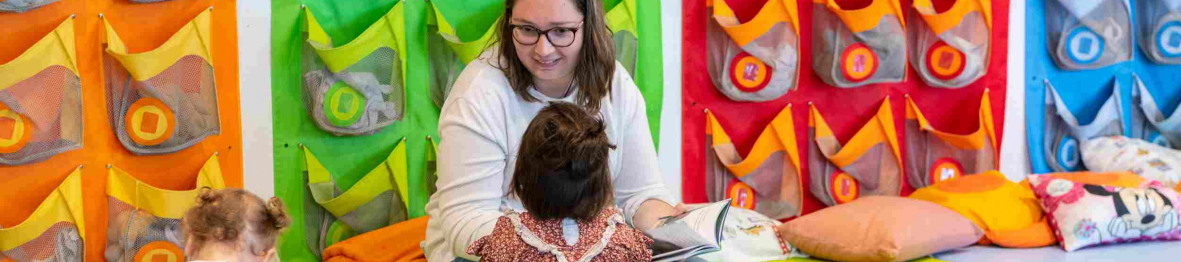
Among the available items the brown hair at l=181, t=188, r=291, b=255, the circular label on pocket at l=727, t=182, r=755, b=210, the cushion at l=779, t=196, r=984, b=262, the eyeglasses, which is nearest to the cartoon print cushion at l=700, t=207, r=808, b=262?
the cushion at l=779, t=196, r=984, b=262

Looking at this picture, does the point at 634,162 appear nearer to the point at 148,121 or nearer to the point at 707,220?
the point at 707,220

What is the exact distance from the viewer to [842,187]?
3.06 m

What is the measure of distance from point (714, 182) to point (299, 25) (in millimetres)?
1209

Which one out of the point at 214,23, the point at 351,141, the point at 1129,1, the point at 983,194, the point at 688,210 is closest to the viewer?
the point at 688,210

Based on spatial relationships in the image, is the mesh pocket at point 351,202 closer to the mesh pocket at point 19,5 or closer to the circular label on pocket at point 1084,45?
the mesh pocket at point 19,5

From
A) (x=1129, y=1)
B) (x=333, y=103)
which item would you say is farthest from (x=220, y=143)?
(x=1129, y=1)

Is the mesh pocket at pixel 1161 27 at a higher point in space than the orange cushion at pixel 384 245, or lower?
higher

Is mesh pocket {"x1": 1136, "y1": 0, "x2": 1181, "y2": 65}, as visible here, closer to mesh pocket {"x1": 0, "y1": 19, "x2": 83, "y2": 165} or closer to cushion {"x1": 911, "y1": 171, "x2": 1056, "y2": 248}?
cushion {"x1": 911, "y1": 171, "x2": 1056, "y2": 248}

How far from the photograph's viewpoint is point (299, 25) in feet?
8.10

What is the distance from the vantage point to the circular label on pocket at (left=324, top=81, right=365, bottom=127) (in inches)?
97.5

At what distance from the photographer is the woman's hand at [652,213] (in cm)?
194

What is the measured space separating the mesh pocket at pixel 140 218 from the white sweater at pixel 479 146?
717 millimetres

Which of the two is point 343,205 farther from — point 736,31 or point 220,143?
point 736,31

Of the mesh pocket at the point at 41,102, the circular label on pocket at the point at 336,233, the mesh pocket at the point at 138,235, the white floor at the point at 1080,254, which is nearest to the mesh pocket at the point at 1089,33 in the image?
the white floor at the point at 1080,254
